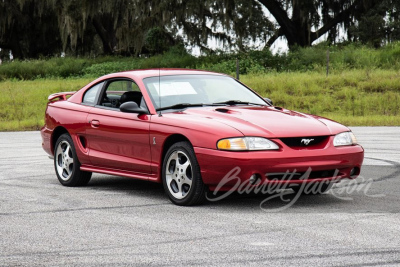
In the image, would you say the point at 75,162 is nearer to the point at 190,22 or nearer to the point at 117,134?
the point at 117,134

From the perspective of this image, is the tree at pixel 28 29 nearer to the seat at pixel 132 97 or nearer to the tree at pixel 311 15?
the tree at pixel 311 15

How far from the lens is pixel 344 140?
8203mm

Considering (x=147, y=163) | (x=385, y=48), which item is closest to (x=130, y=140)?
(x=147, y=163)

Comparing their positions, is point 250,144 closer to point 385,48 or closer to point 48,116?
point 48,116

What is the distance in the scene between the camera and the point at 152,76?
30.2ft

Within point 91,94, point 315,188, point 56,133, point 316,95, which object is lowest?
point 316,95

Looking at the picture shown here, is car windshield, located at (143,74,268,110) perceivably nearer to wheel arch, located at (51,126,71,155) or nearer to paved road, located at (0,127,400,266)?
paved road, located at (0,127,400,266)

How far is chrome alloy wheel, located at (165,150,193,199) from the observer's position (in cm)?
807

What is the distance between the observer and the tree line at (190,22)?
3797cm

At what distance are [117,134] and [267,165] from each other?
82.3 inches

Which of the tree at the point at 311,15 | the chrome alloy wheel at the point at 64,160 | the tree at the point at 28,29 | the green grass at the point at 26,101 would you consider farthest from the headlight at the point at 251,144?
the tree at the point at 28,29

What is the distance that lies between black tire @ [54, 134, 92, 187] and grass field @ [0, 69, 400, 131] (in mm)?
14108

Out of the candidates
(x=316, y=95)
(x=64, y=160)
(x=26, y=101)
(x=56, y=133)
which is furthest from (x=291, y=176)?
(x=26, y=101)

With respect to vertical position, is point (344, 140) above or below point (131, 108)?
below
